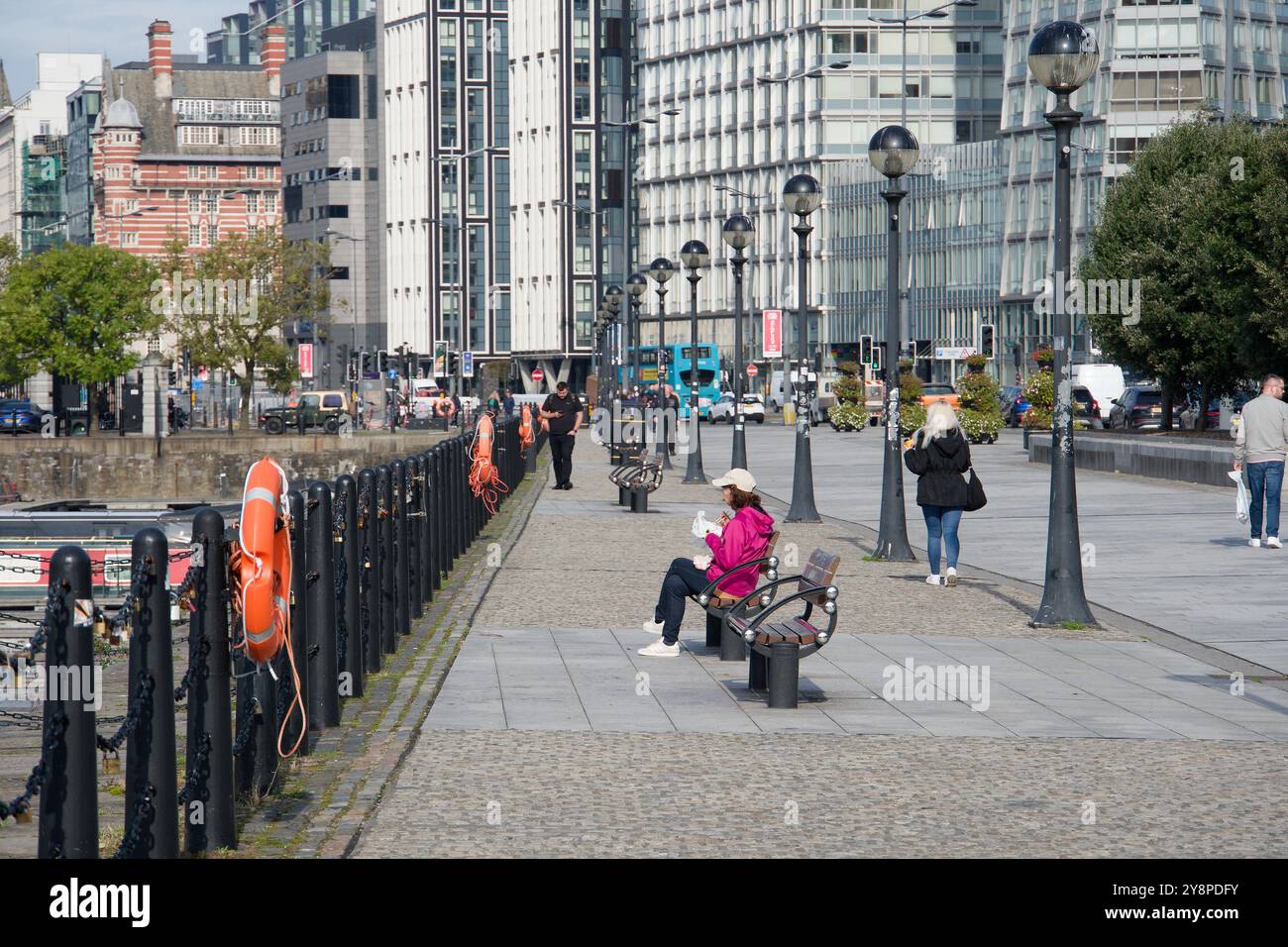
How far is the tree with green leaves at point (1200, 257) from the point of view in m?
41.7

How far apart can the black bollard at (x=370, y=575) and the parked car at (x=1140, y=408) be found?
48.8m

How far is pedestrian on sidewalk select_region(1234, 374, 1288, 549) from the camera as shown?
22.5 meters

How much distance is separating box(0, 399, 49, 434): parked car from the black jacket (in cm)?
6918

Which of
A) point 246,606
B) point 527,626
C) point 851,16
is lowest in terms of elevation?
point 527,626

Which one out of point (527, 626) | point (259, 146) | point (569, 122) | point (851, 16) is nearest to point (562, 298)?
point (569, 122)

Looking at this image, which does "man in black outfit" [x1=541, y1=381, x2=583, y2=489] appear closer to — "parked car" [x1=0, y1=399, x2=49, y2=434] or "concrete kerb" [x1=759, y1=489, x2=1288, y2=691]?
"concrete kerb" [x1=759, y1=489, x2=1288, y2=691]

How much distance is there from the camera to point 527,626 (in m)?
15.4

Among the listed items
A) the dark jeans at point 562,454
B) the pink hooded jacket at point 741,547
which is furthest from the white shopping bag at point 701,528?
the dark jeans at point 562,454

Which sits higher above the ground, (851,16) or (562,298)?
(851,16)

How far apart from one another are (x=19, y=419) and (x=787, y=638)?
258 feet

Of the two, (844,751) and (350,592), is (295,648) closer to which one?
(350,592)

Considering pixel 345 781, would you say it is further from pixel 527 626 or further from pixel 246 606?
pixel 527 626

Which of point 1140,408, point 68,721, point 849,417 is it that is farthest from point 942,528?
point 849,417

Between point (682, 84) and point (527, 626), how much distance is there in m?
125
